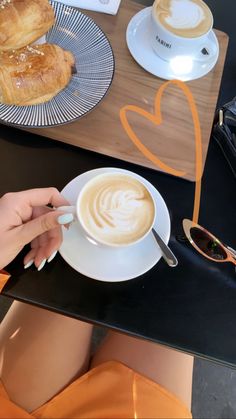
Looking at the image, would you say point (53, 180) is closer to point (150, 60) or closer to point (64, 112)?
point (64, 112)

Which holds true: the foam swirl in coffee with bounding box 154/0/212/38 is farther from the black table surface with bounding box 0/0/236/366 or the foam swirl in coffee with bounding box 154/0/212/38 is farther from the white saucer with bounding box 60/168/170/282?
the white saucer with bounding box 60/168/170/282

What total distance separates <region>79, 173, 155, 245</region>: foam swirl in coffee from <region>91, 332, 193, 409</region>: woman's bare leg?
1.06 feet

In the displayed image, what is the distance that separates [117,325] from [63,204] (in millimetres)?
210

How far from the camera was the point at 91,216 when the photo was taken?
2.02ft

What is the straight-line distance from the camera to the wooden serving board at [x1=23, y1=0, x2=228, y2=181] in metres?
0.74

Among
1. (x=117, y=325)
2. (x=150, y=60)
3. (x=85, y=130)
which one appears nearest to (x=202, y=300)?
(x=117, y=325)

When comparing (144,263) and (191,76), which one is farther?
(191,76)

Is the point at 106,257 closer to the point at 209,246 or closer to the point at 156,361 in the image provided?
the point at 209,246

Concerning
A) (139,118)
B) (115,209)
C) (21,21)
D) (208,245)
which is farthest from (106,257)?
Answer: (21,21)

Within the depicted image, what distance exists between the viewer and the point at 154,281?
652 mm

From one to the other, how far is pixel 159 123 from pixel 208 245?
266 millimetres

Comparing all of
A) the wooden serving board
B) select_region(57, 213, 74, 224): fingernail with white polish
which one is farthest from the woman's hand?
the wooden serving board

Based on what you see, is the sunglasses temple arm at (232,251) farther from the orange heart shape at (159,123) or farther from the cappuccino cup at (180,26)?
the cappuccino cup at (180,26)

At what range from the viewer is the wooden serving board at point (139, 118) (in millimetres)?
742
